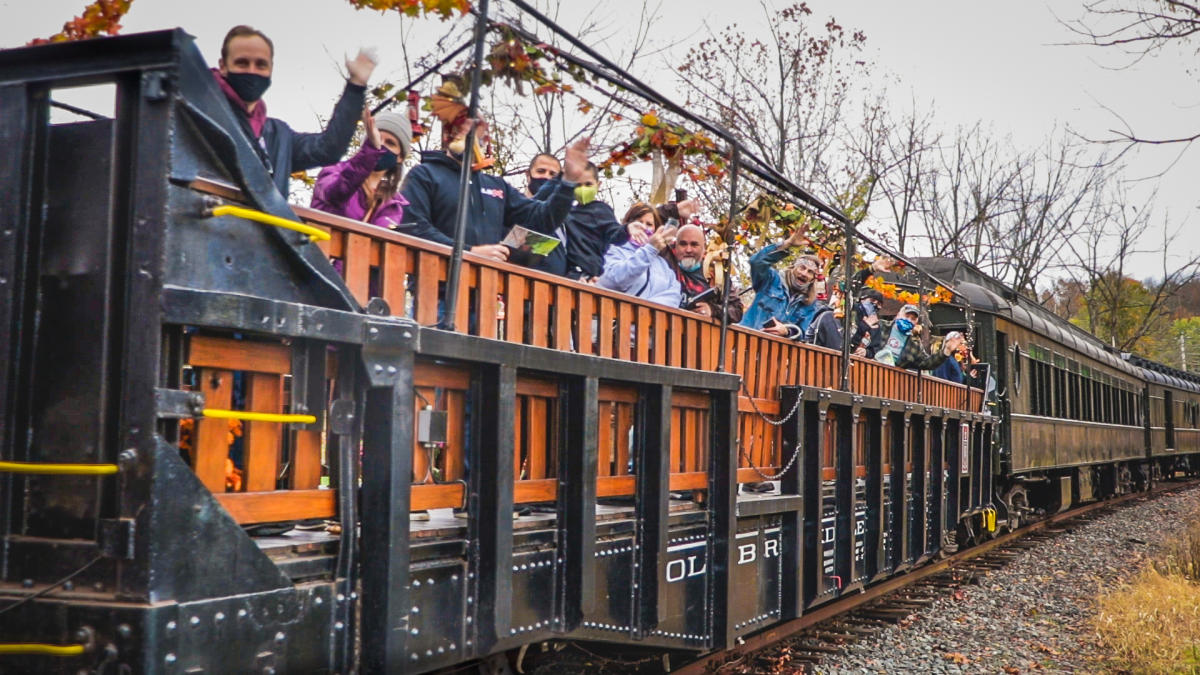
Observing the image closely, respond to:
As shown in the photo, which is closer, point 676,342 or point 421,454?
point 421,454

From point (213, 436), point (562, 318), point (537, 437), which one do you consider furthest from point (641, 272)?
point (213, 436)

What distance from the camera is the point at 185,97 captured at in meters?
2.87

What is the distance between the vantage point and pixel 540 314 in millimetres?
4238

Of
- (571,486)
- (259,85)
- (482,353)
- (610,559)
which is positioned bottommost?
(610,559)

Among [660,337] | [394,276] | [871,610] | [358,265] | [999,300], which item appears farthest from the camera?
[999,300]

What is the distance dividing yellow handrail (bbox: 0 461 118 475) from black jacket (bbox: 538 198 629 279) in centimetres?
343

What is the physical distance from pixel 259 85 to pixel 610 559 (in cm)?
219

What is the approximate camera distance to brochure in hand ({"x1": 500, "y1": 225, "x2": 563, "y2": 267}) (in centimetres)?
442

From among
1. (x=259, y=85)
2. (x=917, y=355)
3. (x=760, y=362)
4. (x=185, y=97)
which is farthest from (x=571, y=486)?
(x=917, y=355)

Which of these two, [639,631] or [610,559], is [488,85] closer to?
[610,559]

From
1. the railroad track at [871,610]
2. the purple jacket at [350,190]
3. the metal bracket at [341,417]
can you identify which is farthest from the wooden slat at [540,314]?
the railroad track at [871,610]

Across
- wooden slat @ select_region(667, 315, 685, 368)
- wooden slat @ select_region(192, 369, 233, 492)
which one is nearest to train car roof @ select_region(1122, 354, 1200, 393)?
wooden slat @ select_region(667, 315, 685, 368)

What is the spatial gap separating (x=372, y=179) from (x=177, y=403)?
67.5 inches

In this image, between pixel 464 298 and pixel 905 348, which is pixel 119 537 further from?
pixel 905 348
